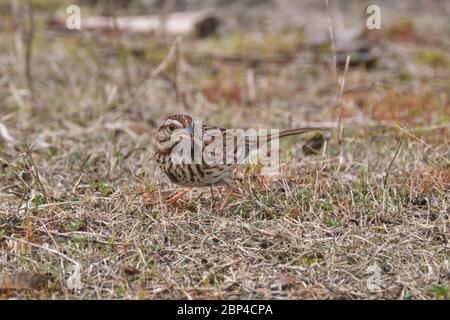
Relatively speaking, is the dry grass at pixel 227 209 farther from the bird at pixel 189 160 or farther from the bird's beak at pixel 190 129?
the bird's beak at pixel 190 129

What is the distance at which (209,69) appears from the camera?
31.6 feet

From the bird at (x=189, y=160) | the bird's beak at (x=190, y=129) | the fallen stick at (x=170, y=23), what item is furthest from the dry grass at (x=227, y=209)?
the fallen stick at (x=170, y=23)

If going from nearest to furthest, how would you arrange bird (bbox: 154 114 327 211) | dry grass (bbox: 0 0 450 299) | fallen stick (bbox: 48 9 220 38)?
dry grass (bbox: 0 0 450 299) < bird (bbox: 154 114 327 211) < fallen stick (bbox: 48 9 220 38)

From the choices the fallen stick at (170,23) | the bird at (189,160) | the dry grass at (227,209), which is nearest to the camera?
the dry grass at (227,209)

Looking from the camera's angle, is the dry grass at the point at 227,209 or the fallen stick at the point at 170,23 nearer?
the dry grass at the point at 227,209

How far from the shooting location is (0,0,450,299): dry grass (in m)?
4.35

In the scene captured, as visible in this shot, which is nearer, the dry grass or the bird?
the dry grass

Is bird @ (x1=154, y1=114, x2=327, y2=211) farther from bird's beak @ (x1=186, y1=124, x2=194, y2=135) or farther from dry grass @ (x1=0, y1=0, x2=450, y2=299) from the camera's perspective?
dry grass @ (x1=0, y1=0, x2=450, y2=299)

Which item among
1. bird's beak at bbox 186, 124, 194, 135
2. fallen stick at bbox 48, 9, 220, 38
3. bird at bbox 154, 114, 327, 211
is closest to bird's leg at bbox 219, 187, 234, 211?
bird at bbox 154, 114, 327, 211

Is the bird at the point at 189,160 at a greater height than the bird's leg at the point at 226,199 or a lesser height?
greater

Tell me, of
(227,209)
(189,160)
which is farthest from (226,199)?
(189,160)

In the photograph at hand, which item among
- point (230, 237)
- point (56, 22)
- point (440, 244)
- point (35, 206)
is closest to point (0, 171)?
point (35, 206)

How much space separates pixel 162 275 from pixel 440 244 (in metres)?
1.75

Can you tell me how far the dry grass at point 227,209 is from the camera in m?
4.35
